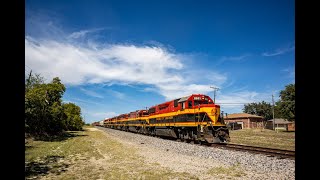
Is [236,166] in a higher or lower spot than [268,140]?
higher

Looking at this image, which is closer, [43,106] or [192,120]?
[192,120]

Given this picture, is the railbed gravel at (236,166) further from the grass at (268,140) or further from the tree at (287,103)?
the tree at (287,103)

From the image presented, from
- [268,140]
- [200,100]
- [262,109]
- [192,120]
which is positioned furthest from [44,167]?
[262,109]

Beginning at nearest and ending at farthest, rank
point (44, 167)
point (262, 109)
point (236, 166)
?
point (44, 167) < point (236, 166) < point (262, 109)

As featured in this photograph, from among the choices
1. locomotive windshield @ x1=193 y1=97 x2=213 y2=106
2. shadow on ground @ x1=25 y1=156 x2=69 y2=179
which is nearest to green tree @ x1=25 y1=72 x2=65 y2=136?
shadow on ground @ x1=25 y1=156 x2=69 y2=179

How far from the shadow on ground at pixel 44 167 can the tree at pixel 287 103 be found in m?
49.5

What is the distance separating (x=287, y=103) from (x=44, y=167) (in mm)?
54013

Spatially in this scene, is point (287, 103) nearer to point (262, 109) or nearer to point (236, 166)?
point (236, 166)

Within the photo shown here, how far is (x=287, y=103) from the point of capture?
53688mm

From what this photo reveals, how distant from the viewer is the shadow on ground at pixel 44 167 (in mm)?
10180
